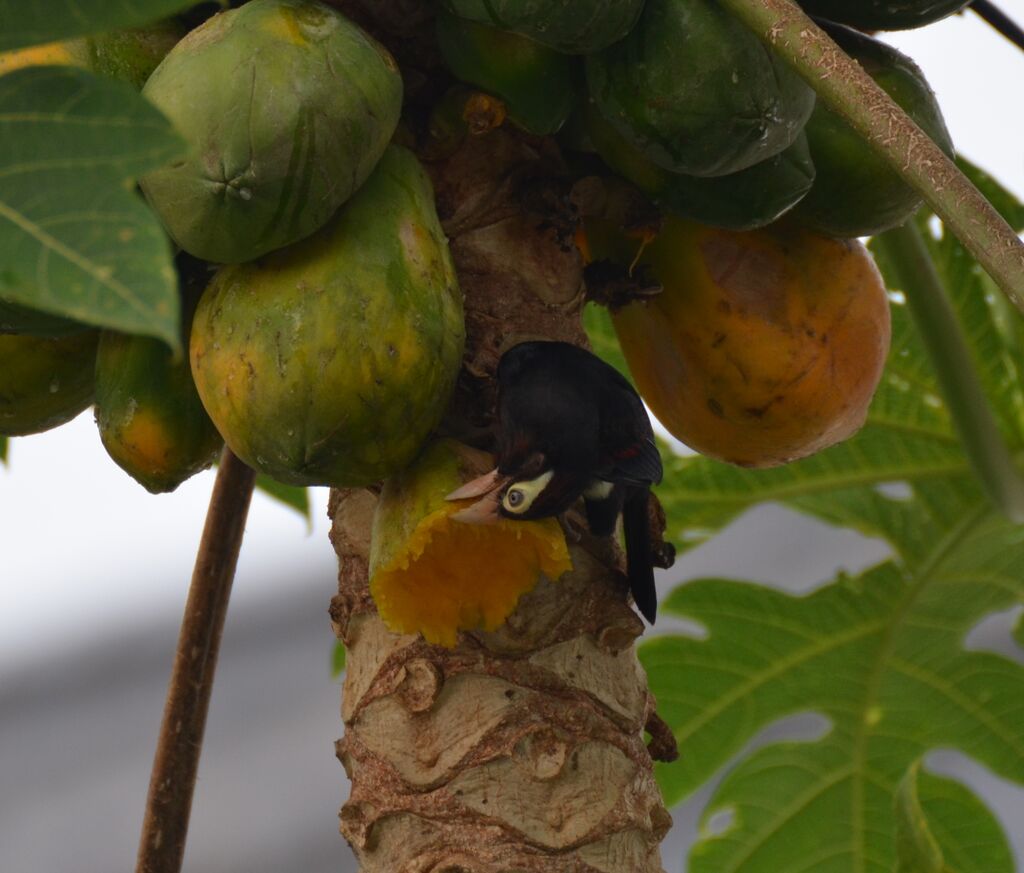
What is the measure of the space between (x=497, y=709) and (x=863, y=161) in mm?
521

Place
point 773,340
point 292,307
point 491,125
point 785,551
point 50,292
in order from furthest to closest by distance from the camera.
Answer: point 785,551, point 773,340, point 491,125, point 292,307, point 50,292

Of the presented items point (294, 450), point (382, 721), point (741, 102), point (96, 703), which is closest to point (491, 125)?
point (741, 102)

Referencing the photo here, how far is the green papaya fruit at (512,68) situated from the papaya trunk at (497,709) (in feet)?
0.24

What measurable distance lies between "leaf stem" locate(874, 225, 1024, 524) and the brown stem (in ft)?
2.35

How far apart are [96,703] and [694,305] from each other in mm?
5670

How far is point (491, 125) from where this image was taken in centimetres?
113

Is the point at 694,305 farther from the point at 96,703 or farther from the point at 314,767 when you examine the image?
the point at 96,703

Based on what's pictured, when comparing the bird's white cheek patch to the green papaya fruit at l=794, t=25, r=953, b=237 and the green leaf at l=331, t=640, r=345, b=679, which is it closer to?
the green papaya fruit at l=794, t=25, r=953, b=237

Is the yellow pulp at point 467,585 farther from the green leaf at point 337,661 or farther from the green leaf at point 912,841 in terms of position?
the green leaf at point 337,661

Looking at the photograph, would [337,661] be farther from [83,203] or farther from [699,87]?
[83,203]

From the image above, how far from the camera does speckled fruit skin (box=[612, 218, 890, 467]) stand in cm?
128

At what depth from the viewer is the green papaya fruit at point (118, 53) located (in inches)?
42.6

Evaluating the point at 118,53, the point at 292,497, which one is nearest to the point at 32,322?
the point at 118,53

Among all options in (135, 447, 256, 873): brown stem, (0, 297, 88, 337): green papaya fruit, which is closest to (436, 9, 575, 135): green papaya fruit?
(0, 297, 88, 337): green papaya fruit
